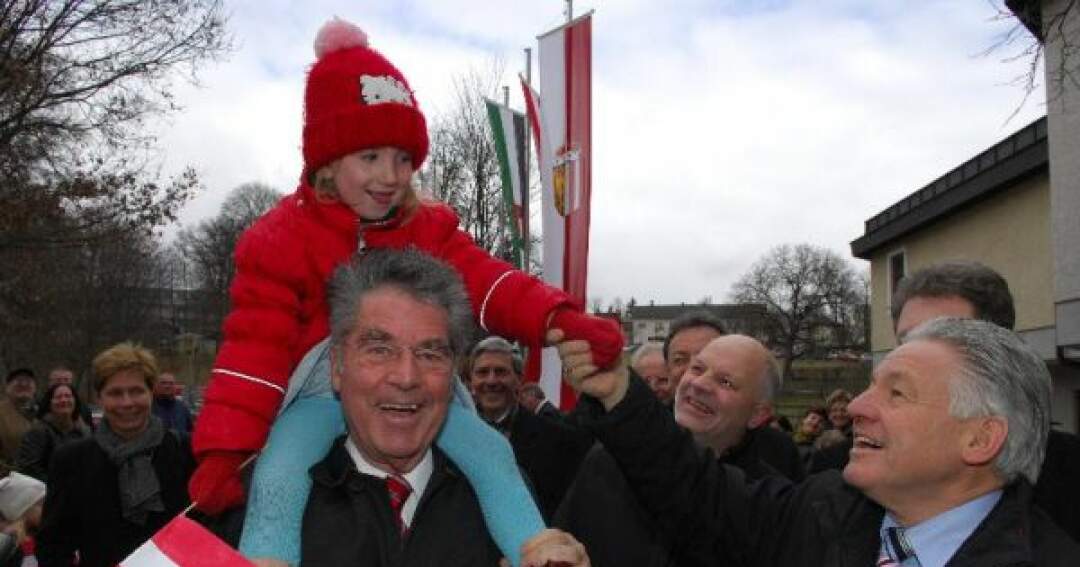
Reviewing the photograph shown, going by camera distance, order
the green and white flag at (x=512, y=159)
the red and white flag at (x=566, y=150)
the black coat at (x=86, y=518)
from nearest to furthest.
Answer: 1. the black coat at (x=86, y=518)
2. the red and white flag at (x=566, y=150)
3. the green and white flag at (x=512, y=159)

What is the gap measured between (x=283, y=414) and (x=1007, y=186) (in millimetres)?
20040

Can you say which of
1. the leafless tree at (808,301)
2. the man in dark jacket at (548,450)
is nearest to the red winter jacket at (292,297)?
the man in dark jacket at (548,450)

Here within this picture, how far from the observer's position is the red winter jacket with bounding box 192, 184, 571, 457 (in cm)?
267

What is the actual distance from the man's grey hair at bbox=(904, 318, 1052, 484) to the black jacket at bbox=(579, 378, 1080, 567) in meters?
0.09

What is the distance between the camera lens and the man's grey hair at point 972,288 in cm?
339

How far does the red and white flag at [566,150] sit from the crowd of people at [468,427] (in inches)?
200

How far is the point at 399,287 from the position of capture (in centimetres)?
262

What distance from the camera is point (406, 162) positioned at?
3223 millimetres

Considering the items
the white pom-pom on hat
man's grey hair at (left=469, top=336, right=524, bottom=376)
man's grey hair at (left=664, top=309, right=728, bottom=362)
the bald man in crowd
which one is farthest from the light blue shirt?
man's grey hair at (left=469, top=336, right=524, bottom=376)

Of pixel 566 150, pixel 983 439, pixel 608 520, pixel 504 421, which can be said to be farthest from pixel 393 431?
pixel 566 150

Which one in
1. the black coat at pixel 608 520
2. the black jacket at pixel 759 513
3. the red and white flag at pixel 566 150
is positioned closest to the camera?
the black jacket at pixel 759 513

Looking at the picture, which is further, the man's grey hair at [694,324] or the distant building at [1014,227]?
the distant building at [1014,227]

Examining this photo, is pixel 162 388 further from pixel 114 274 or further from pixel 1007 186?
pixel 114 274

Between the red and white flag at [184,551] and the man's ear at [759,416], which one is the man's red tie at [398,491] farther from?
the man's ear at [759,416]
